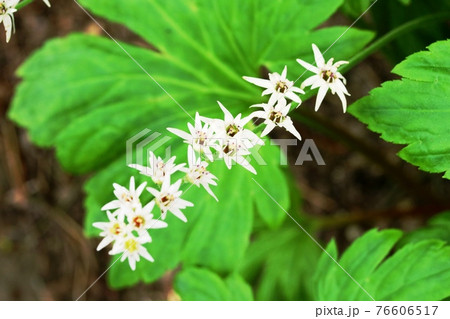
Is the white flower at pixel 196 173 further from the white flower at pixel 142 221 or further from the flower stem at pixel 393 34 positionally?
the flower stem at pixel 393 34

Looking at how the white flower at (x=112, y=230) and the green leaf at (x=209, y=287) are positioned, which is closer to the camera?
the white flower at (x=112, y=230)

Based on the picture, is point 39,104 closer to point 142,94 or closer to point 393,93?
point 142,94

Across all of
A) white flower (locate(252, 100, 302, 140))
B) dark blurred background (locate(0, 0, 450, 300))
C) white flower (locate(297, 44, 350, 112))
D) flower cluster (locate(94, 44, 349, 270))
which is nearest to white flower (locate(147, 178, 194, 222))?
flower cluster (locate(94, 44, 349, 270))

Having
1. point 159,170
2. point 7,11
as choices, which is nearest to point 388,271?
point 159,170

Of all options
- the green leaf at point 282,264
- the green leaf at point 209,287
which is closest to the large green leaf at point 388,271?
the green leaf at point 209,287

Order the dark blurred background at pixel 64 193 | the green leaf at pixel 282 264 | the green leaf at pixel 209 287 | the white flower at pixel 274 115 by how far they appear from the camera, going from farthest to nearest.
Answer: the dark blurred background at pixel 64 193 < the green leaf at pixel 282 264 < the green leaf at pixel 209 287 < the white flower at pixel 274 115

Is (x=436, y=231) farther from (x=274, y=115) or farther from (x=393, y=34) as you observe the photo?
(x=274, y=115)
